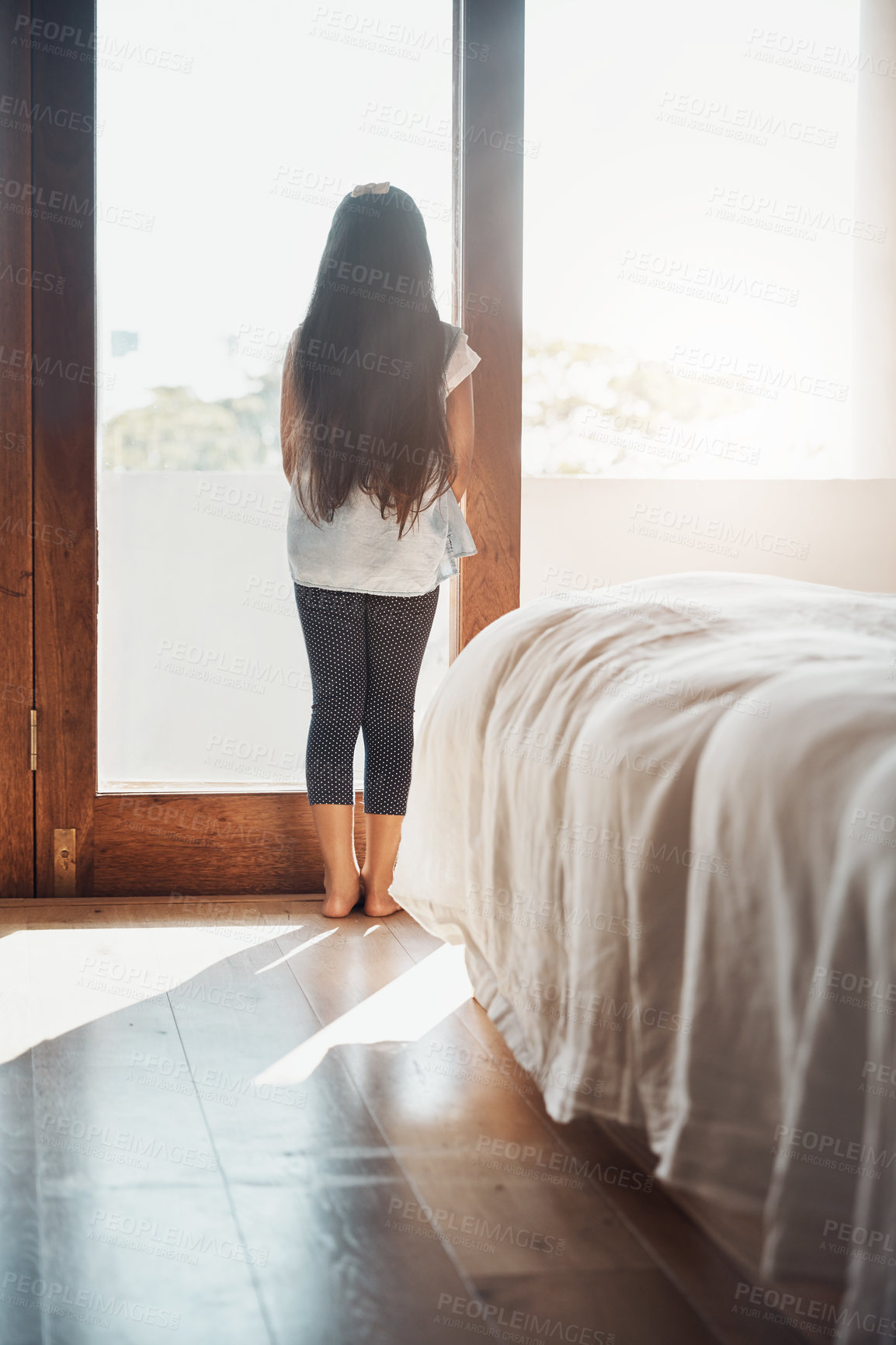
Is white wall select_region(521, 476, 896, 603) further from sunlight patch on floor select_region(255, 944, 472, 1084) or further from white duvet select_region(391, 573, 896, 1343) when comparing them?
white duvet select_region(391, 573, 896, 1343)

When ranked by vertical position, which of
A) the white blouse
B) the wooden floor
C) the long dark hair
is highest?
the long dark hair

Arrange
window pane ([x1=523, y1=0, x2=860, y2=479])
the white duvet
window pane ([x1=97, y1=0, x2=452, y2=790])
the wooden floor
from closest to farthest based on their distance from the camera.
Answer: the white duvet → the wooden floor → window pane ([x1=97, y1=0, x2=452, y2=790]) → window pane ([x1=523, y1=0, x2=860, y2=479])

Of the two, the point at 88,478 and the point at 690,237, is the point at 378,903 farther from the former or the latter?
the point at 690,237

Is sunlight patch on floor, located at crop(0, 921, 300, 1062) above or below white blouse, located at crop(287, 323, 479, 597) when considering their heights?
below

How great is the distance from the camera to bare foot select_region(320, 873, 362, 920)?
225 cm

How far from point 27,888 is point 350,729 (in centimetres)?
77

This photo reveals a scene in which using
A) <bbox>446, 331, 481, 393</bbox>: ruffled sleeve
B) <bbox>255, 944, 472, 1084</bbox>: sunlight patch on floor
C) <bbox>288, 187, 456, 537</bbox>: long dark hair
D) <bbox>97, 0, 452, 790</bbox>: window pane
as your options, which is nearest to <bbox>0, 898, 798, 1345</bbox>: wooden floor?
<bbox>255, 944, 472, 1084</bbox>: sunlight patch on floor

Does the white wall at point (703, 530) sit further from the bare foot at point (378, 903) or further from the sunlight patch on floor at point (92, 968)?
the sunlight patch on floor at point (92, 968)

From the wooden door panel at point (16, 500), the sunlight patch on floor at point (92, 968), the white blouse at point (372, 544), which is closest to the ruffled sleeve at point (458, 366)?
the white blouse at point (372, 544)

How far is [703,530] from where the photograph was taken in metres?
2.90

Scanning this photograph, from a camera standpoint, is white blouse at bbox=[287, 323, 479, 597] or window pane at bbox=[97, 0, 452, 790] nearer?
white blouse at bbox=[287, 323, 479, 597]

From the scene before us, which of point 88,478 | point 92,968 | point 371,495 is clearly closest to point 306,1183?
point 92,968

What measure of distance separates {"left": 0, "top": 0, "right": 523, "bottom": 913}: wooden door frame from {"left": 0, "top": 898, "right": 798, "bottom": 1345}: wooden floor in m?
0.52

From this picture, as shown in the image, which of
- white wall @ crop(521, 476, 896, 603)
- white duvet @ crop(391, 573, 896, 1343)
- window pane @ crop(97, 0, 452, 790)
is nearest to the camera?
white duvet @ crop(391, 573, 896, 1343)
